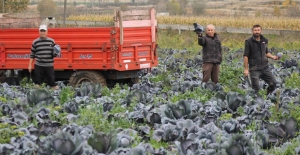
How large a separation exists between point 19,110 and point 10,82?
6143 mm

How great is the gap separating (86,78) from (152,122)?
5.32 m

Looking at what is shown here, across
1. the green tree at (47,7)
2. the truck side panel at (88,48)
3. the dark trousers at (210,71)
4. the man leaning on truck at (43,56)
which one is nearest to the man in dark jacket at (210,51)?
the dark trousers at (210,71)

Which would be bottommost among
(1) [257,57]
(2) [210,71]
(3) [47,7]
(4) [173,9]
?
(2) [210,71]

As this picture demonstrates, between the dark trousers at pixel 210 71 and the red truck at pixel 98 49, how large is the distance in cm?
180

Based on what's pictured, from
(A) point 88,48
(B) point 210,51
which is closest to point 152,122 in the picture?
(B) point 210,51

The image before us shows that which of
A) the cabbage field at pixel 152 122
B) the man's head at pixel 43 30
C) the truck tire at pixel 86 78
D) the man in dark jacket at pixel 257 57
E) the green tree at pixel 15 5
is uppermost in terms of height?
the green tree at pixel 15 5

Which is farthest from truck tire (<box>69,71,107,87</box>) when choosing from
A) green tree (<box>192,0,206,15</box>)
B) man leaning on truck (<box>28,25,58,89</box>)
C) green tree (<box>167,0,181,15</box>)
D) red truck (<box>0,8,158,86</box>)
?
green tree (<box>192,0,206,15</box>)

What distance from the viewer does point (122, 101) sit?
1210 cm

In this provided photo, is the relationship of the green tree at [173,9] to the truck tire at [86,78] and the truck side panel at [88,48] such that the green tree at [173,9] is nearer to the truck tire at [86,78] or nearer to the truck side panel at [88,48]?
the truck side panel at [88,48]

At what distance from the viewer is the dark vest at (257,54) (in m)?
13.0

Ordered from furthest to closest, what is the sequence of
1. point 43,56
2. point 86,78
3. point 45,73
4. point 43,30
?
1. point 86,78
2. point 45,73
3. point 43,56
4. point 43,30

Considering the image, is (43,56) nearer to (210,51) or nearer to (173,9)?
(210,51)

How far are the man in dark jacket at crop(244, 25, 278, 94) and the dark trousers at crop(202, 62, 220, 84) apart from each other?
114 cm

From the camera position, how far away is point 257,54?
42.7ft
